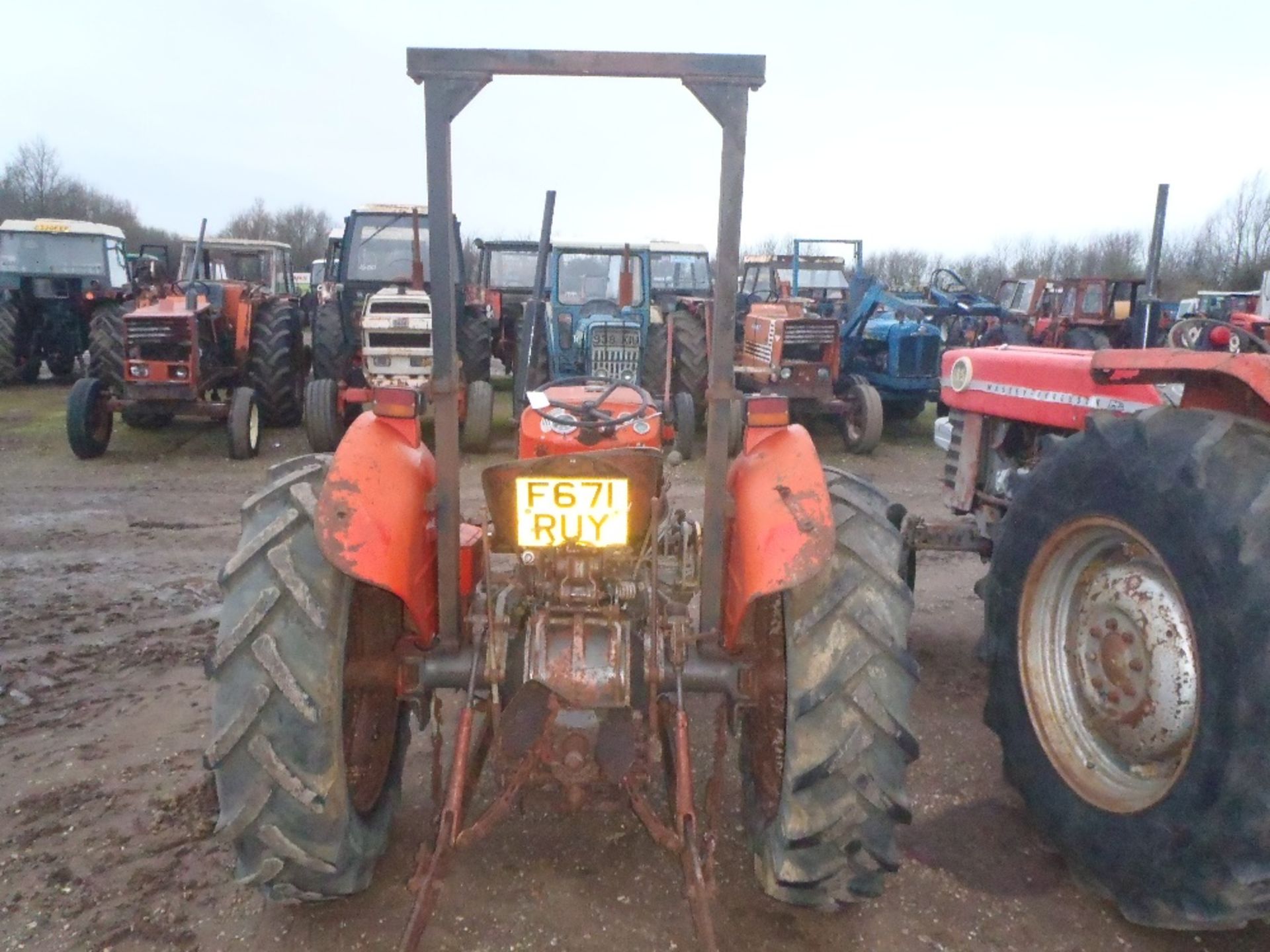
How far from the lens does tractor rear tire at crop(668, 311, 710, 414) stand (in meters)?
9.98

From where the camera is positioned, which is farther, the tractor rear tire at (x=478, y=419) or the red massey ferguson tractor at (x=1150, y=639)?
the tractor rear tire at (x=478, y=419)

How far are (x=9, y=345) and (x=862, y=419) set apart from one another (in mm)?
11766

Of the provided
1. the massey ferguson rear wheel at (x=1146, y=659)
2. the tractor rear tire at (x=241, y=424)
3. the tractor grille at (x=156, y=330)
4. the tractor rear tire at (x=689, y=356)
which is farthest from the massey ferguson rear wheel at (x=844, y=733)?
the tractor grille at (x=156, y=330)

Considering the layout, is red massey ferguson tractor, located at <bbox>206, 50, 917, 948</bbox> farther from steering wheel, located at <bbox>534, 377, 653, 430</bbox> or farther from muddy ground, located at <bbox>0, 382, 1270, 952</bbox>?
steering wheel, located at <bbox>534, 377, 653, 430</bbox>

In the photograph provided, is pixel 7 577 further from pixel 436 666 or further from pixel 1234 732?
pixel 1234 732

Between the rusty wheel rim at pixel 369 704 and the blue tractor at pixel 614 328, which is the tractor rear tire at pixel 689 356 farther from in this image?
the rusty wheel rim at pixel 369 704

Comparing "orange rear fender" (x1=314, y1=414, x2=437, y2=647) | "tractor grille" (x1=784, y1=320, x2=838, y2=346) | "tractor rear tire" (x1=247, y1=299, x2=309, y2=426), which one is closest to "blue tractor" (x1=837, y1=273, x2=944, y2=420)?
"tractor grille" (x1=784, y1=320, x2=838, y2=346)

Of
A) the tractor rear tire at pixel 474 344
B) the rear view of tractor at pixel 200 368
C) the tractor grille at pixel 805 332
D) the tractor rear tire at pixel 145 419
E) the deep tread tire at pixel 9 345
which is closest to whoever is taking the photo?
the rear view of tractor at pixel 200 368

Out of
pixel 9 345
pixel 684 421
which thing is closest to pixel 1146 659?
pixel 684 421

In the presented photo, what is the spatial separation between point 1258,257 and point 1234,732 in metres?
38.2

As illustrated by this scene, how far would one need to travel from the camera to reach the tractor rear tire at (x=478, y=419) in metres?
9.28

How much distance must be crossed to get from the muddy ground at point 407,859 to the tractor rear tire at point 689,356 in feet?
18.7

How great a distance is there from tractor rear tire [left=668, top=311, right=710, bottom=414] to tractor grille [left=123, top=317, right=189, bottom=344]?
4796 millimetres

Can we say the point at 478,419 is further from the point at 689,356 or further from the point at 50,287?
the point at 50,287
